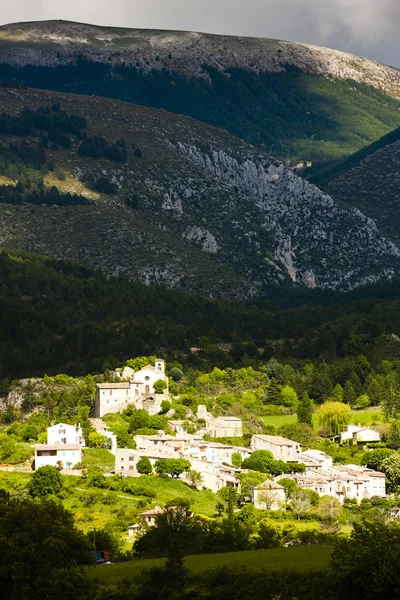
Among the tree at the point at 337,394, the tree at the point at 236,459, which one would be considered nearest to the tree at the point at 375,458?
the tree at the point at 236,459

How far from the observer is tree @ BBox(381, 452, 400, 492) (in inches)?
4466

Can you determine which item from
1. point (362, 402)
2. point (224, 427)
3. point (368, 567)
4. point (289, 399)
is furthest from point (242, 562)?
point (362, 402)

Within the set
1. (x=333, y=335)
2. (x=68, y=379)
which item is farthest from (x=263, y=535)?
(x=333, y=335)

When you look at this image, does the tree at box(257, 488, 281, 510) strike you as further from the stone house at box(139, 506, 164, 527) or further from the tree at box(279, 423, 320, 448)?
the tree at box(279, 423, 320, 448)

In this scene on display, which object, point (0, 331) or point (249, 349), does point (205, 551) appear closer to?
point (249, 349)

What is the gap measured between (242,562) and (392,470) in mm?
A: 37444

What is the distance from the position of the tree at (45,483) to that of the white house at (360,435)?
36.3 m

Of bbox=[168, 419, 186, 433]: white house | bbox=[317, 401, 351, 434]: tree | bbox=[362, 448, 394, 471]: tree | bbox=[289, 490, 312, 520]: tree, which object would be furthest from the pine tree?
bbox=[289, 490, 312, 520]: tree

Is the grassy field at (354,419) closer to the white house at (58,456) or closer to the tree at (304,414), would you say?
the tree at (304,414)

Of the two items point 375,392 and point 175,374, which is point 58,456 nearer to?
point 175,374

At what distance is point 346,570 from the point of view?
229ft

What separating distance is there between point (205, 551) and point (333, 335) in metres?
97.7

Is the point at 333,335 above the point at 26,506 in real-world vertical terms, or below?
above

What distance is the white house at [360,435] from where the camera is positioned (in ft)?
428
